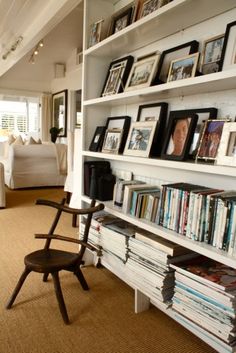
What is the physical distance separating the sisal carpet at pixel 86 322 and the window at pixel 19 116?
7345mm

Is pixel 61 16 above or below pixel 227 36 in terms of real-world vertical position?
above

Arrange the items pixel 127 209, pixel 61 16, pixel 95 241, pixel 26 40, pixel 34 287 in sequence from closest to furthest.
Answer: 1. pixel 127 209
2. pixel 34 287
3. pixel 95 241
4. pixel 61 16
5. pixel 26 40

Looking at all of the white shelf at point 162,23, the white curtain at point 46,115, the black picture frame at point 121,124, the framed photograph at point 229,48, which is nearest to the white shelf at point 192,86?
the framed photograph at point 229,48

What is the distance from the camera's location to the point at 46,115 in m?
8.95

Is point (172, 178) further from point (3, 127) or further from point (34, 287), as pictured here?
point (3, 127)

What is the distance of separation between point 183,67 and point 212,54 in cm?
16

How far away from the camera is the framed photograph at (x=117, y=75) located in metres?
2.19

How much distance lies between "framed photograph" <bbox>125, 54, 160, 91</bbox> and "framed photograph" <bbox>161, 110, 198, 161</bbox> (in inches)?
12.9

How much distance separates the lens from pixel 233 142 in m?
1.33

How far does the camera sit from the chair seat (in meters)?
1.74

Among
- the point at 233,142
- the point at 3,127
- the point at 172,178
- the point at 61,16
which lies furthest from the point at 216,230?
the point at 3,127

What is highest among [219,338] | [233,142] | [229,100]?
[229,100]

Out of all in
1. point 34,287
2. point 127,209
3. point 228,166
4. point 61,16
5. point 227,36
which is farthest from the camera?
point 61,16

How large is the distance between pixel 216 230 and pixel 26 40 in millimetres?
4174
